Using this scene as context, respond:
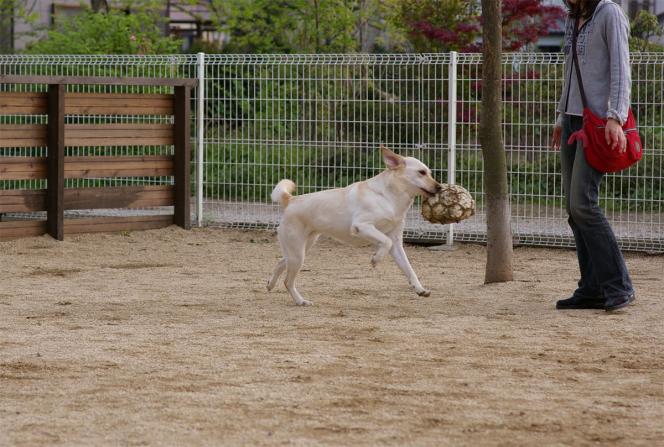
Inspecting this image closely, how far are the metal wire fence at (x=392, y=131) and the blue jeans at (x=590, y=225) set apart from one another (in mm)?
3641

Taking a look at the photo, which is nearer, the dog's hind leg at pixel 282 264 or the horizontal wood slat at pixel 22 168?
the dog's hind leg at pixel 282 264

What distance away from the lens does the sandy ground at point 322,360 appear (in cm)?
469

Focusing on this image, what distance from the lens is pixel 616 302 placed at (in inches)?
308

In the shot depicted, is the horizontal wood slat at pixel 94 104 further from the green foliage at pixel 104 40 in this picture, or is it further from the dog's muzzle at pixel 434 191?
the green foliage at pixel 104 40

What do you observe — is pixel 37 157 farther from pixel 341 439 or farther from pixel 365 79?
pixel 341 439

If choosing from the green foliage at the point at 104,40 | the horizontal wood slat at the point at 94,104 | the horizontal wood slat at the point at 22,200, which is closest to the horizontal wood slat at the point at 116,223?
the horizontal wood slat at the point at 22,200

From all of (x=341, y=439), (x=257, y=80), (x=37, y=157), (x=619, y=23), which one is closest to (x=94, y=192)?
(x=37, y=157)

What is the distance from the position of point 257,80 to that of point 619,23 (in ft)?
20.7

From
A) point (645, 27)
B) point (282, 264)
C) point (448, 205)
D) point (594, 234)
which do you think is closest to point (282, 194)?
point (282, 264)

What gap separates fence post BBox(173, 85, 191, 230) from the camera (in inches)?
531

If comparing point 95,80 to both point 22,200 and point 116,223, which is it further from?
point 116,223

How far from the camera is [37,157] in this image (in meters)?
12.4

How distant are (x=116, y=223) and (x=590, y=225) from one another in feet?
22.1

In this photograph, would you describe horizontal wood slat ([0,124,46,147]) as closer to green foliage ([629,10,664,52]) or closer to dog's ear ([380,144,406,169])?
dog's ear ([380,144,406,169])
